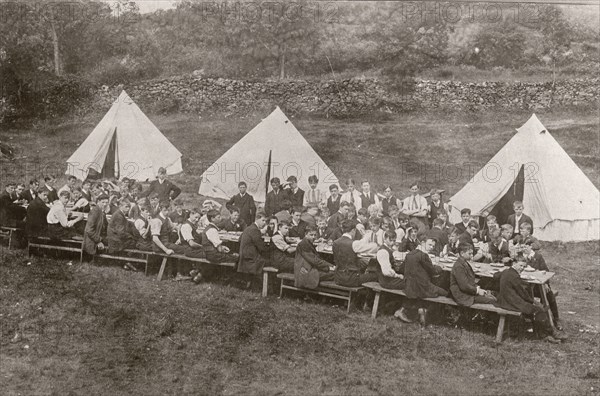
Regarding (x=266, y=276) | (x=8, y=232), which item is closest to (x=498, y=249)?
(x=266, y=276)

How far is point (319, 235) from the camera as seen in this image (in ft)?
29.4

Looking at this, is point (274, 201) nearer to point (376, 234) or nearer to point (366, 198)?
point (366, 198)

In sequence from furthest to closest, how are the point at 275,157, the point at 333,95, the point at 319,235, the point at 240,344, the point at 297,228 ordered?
the point at 275,157 → the point at 333,95 → the point at 319,235 → the point at 297,228 → the point at 240,344

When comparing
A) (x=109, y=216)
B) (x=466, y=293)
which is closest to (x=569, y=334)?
(x=466, y=293)

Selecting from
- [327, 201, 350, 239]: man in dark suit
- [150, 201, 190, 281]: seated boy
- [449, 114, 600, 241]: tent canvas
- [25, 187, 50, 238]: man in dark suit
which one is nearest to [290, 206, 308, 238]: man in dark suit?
[327, 201, 350, 239]: man in dark suit

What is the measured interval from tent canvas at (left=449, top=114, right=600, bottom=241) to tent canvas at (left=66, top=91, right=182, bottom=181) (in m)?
6.49

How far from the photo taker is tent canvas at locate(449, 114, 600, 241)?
33.2 feet

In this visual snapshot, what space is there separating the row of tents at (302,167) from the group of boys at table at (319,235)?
2.65 feet

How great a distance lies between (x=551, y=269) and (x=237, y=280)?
5.24 metres

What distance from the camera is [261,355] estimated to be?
252 inches

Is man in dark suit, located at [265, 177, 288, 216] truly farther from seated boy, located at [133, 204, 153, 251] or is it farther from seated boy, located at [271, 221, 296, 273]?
seated boy, located at [133, 204, 153, 251]

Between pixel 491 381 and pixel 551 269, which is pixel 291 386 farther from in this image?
pixel 551 269

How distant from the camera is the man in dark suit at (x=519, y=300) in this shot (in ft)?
21.3

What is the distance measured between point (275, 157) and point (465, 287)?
561cm
